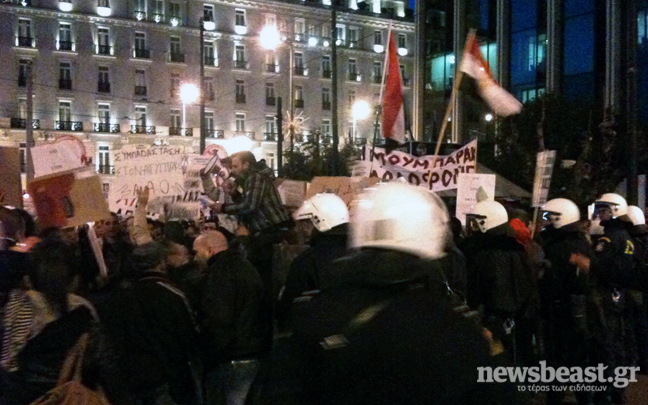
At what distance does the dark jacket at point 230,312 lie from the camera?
491 centimetres

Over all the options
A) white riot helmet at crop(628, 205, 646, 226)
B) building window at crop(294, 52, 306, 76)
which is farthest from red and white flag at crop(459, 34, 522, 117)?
building window at crop(294, 52, 306, 76)

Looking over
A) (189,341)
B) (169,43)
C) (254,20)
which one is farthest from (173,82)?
(189,341)

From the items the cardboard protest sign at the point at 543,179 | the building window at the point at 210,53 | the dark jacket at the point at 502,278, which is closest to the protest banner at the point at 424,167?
the cardboard protest sign at the point at 543,179

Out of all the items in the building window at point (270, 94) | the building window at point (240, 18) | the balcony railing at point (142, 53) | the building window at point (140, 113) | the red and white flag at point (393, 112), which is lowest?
the red and white flag at point (393, 112)

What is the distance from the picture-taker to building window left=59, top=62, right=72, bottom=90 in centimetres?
5747

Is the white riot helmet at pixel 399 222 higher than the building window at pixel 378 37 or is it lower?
lower

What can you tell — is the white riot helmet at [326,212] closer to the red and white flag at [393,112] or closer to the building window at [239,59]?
the red and white flag at [393,112]

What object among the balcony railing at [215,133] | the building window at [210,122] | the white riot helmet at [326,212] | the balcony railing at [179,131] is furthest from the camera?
the building window at [210,122]

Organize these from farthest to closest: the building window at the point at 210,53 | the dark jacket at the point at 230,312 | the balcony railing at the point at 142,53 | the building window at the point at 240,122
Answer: the building window at the point at 240,122 < the building window at the point at 210,53 < the balcony railing at the point at 142,53 < the dark jacket at the point at 230,312

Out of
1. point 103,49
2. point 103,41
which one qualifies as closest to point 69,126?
point 103,49

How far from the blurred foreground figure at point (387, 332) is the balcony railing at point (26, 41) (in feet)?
193

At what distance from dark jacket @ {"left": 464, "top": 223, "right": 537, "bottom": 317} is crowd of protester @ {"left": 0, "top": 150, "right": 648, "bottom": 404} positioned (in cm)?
1

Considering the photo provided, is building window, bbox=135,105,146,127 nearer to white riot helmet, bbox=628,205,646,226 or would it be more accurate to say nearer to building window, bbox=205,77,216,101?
building window, bbox=205,77,216,101

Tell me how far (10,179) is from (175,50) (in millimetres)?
54748
